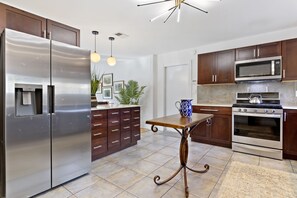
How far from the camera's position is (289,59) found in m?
3.05

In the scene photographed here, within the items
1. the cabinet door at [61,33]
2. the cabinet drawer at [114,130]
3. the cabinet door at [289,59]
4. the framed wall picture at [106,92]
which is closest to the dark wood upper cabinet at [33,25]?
the cabinet door at [61,33]

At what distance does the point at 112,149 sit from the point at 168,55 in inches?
135

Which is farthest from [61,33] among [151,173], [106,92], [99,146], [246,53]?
[106,92]

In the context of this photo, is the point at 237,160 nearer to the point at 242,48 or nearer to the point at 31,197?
the point at 242,48

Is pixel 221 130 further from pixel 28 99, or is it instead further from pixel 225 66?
pixel 28 99

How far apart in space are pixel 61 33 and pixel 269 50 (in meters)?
3.87

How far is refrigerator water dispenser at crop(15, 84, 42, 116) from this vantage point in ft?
5.72

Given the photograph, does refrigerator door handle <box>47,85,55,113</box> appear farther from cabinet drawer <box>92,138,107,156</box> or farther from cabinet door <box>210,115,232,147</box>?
cabinet door <box>210,115,232,147</box>

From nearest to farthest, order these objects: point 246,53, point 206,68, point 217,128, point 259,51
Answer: point 259,51
point 246,53
point 217,128
point 206,68

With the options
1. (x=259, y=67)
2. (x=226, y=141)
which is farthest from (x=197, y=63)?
(x=226, y=141)

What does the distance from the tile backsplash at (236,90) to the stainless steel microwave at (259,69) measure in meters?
0.37

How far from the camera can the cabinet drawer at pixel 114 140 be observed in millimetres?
3059

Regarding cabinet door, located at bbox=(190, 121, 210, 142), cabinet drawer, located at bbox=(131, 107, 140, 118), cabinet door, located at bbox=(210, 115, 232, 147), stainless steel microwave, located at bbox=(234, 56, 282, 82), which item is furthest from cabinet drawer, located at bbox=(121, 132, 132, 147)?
Result: stainless steel microwave, located at bbox=(234, 56, 282, 82)

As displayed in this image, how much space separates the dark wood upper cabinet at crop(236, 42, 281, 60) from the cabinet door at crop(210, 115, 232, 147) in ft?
4.56
